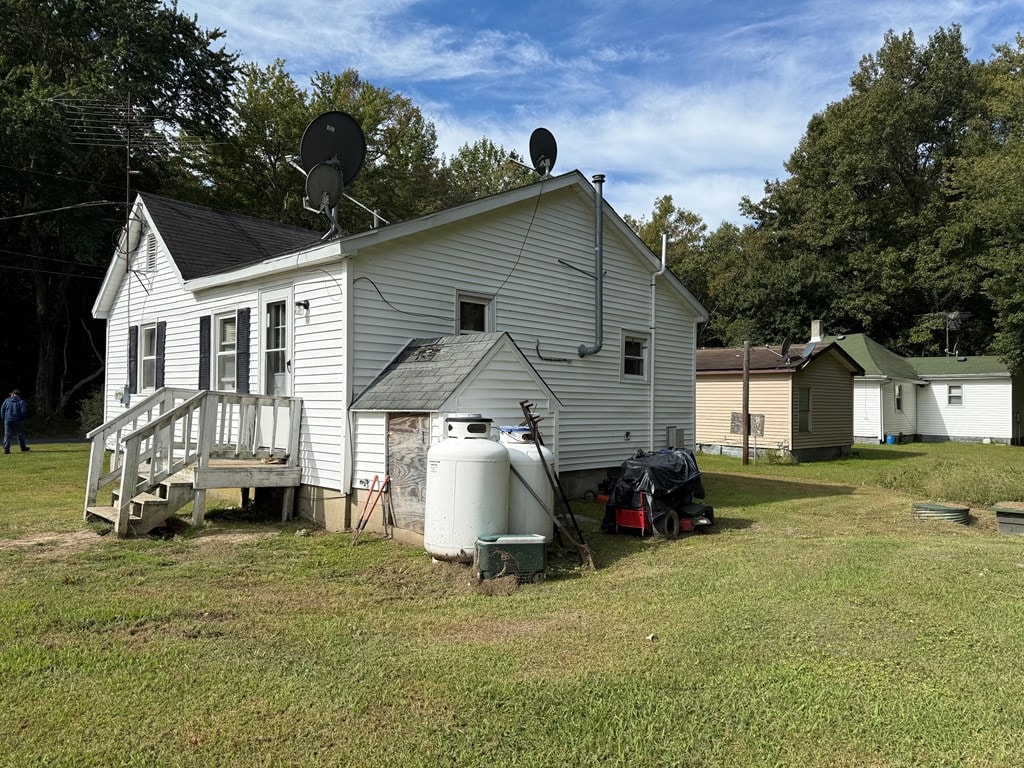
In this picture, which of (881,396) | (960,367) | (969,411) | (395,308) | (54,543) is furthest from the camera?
(960,367)

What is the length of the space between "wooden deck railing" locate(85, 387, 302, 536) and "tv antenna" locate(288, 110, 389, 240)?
2.58 meters

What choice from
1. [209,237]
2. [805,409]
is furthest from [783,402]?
[209,237]

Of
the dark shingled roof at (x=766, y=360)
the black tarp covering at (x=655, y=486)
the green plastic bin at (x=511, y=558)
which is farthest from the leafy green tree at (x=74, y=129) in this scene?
the green plastic bin at (x=511, y=558)

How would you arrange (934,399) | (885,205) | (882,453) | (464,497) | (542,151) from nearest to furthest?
(464,497) < (542,151) < (882,453) < (934,399) < (885,205)

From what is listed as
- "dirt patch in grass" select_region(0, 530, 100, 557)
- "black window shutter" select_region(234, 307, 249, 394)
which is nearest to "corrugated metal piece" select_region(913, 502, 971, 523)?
"black window shutter" select_region(234, 307, 249, 394)

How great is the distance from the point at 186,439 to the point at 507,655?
590cm

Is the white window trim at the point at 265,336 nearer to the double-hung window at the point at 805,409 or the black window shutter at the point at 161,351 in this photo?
the black window shutter at the point at 161,351

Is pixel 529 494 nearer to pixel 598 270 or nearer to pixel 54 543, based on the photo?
pixel 54 543

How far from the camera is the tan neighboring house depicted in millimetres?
20656

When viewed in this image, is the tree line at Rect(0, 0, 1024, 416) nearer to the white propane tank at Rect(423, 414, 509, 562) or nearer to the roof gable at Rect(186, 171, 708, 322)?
the roof gable at Rect(186, 171, 708, 322)

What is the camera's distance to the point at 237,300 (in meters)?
10.9

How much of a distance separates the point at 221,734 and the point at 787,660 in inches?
125

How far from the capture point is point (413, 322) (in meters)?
9.64

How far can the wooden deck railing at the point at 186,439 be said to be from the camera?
7.98 metres
